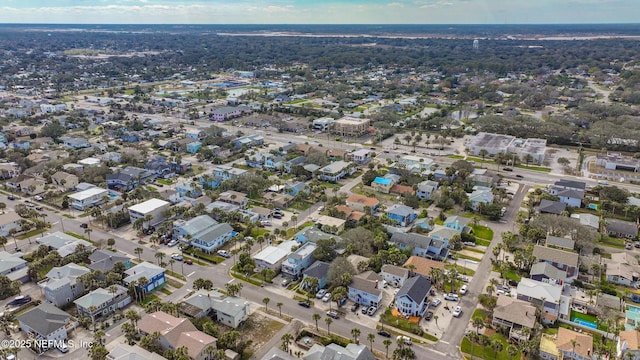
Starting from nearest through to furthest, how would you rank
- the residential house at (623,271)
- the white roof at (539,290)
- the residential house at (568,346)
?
the residential house at (568,346)
the white roof at (539,290)
the residential house at (623,271)

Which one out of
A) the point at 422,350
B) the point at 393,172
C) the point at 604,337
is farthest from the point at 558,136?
the point at 422,350

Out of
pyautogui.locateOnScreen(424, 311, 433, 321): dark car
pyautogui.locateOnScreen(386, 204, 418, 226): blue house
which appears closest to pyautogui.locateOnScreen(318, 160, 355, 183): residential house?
pyautogui.locateOnScreen(386, 204, 418, 226): blue house

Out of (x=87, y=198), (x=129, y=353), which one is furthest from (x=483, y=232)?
(x=87, y=198)

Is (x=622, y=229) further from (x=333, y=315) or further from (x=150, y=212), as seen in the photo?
(x=150, y=212)

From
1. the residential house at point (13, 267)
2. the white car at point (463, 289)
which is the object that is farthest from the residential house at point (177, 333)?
the white car at point (463, 289)

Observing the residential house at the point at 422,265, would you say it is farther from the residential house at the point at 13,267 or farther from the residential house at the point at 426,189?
the residential house at the point at 13,267

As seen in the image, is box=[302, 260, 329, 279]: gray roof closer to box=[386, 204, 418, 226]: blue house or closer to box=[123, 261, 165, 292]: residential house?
box=[123, 261, 165, 292]: residential house

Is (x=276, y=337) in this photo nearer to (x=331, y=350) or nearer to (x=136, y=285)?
(x=331, y=350)
